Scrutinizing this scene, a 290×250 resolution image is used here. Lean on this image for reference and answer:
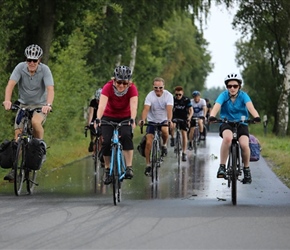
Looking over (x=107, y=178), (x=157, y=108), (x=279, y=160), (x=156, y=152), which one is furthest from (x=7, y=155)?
(x=279, y=160)

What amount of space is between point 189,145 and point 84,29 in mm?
4800

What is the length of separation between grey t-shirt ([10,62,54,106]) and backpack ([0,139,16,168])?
714 millimetres

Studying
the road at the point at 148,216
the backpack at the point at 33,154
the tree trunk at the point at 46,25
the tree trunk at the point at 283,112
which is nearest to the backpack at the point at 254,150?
the road at the point at 148,216

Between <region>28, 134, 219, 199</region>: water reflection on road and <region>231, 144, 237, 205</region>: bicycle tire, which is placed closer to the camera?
<region>231, 144, 237, 205</region>: bicycle tire

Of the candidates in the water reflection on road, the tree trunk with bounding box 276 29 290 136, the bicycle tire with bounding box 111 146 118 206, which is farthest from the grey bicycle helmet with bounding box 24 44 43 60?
the tree trunk with bounding box 276 29 290 136

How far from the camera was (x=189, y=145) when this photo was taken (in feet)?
93.7

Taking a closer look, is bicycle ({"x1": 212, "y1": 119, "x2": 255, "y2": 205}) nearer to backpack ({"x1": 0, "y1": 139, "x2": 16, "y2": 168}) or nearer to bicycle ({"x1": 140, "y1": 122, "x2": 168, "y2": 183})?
backpack ({"x1": 0, "y1": 139, "x2": 16, "y2": 168})

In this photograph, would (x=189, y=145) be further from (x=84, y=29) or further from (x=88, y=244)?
(x=88, y=244)

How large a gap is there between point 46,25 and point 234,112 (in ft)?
37.4

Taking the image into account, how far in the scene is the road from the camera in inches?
378

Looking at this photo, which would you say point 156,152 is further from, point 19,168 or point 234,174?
point 234,174

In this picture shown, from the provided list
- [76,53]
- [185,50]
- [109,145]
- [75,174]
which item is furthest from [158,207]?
[185,50]

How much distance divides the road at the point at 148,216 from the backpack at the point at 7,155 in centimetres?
54

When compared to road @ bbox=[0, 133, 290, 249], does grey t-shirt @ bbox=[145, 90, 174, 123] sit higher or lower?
higher
